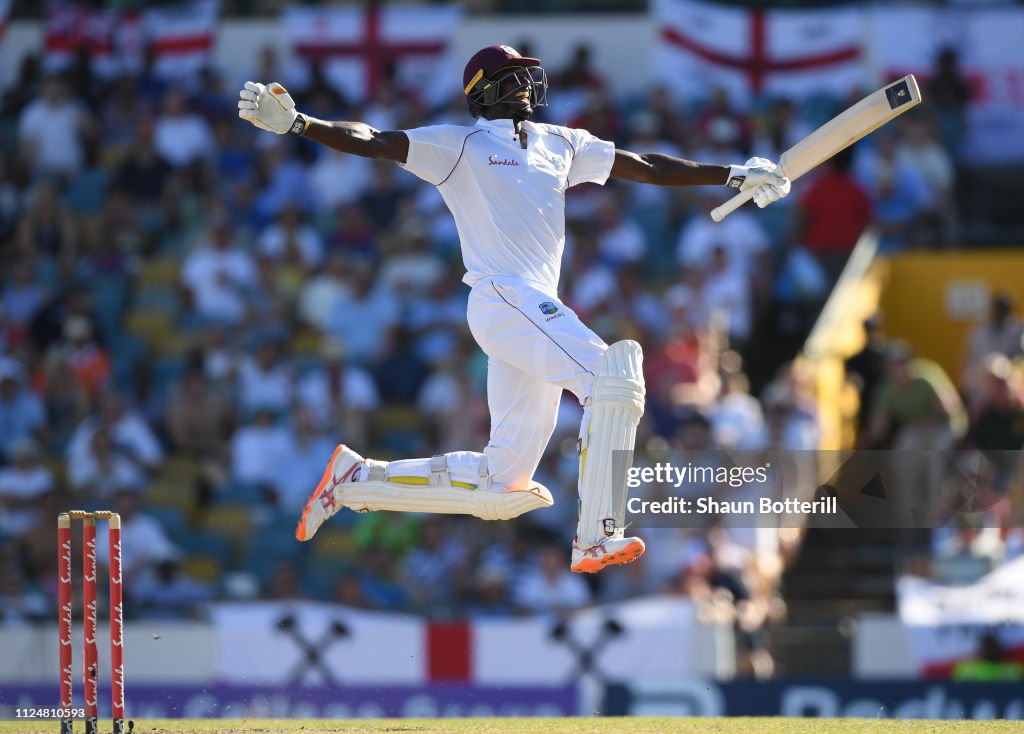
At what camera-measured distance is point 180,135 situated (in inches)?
591

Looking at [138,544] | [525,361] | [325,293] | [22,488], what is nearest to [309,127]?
[525,361]

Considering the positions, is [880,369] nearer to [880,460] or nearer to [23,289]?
[880,460]

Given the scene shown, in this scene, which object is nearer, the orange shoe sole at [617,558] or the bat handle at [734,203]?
the orange shoe sole at [617,558]

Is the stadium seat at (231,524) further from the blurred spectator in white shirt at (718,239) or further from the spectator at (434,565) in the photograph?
the blurred spectator in white shirt at (718,239)

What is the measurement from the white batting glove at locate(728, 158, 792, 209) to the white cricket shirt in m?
0.77

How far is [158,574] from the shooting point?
11.7 meters

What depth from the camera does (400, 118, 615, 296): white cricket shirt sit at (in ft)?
23.5

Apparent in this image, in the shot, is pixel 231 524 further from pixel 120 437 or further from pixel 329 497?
pixel 329 497

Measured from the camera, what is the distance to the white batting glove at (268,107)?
6.71 meters

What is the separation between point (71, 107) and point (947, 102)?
728cm

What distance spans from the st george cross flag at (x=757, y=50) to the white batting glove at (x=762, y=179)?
7.71 m

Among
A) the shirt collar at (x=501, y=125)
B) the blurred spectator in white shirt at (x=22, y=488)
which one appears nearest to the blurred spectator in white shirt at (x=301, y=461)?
the blurred spectator in white shirt at (x=22, y=488)

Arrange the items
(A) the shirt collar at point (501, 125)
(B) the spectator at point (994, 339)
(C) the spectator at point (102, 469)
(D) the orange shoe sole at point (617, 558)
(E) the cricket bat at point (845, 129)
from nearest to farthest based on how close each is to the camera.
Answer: (D) the orange shoe sole at point (617, 558) < (A) the shirt collar at point (501, 125) < (E) the cricket bat at point (845, 129) < (C) the spectator at point (102, 469) < (B) the spectator at point (994, 339)

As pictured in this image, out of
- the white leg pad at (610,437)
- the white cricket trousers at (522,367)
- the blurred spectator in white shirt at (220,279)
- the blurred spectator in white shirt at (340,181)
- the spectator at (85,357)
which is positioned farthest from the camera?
the blurred spectator in white shirt at (340,181)
